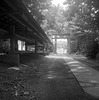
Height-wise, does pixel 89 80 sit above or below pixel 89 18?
below

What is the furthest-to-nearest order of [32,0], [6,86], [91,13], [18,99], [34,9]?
[34,9] < [32,0] < [91,13] < [6,86] < [18,99]

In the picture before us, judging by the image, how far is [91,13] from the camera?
1500 centimetres

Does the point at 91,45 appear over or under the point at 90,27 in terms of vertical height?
under

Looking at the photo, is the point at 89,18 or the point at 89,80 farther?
the point at 89,18

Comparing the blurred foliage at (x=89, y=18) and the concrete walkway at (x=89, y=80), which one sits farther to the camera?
the blurred foliage at (x=89, y=18)

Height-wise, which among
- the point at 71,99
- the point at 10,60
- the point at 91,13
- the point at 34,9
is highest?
the point at 34,9

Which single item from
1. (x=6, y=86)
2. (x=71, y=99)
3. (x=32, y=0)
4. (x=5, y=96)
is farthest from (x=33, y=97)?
(x=32, y=0)

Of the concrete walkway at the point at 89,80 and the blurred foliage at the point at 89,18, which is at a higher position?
the blurred foliage at the point at 89,18

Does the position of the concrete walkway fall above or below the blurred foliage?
below

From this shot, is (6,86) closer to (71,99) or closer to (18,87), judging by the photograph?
(18,87)

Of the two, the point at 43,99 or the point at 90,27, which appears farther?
the point at 90,27

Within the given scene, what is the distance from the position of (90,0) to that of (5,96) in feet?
36.0

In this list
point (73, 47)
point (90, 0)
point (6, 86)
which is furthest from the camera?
point (73, 47)

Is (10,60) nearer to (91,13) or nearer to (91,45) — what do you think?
(91,13)
